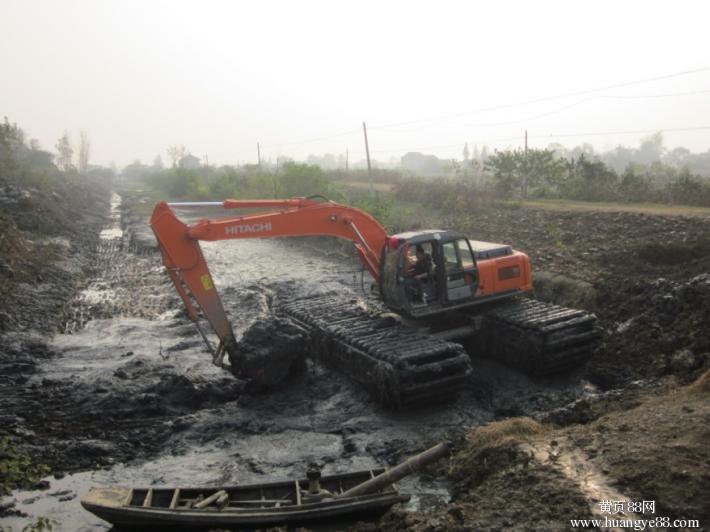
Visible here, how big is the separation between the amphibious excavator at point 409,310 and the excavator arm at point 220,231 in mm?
15

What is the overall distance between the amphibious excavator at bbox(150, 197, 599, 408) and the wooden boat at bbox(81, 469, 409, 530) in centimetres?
235

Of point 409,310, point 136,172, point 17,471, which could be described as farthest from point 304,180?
point 136,172

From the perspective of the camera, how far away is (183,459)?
760 centimetres

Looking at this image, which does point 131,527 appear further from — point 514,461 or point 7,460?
point 514,461

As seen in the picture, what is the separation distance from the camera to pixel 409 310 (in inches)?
375

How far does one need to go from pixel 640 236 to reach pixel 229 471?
10.7 metres

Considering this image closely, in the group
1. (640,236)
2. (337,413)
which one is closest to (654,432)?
(337,413)

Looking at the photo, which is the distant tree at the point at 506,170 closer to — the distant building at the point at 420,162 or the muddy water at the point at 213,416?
the muddy water at the point at 213,416

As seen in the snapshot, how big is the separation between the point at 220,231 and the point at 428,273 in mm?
3271

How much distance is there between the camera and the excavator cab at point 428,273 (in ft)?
31.1

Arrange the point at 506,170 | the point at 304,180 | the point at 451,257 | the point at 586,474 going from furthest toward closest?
1. the point at 304,180
2. the point at 506,170
3. the point at 451,257
4. the point at 586,474

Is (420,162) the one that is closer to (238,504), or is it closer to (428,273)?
(428,273)

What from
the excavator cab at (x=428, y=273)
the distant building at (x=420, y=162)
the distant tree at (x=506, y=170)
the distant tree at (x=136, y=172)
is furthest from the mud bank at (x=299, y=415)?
the distant tree at (x=136, y=172)

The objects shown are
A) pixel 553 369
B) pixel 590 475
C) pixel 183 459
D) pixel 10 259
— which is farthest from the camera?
pixel 10 259
